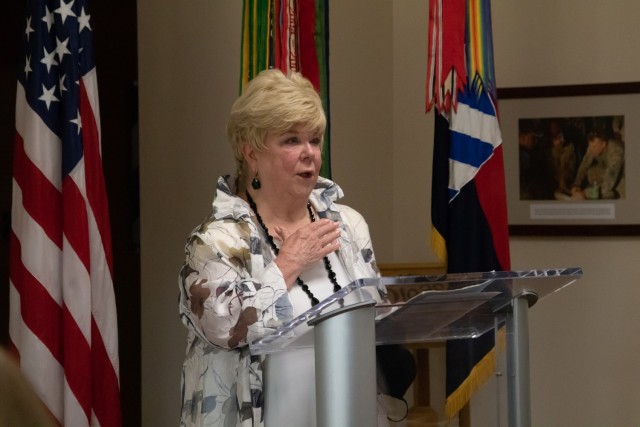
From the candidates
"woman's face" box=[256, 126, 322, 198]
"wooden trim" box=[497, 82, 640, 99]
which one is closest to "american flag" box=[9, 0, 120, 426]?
"woman's face" box=[256, 126, 322, 198]

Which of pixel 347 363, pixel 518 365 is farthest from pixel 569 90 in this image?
pixel 347 363

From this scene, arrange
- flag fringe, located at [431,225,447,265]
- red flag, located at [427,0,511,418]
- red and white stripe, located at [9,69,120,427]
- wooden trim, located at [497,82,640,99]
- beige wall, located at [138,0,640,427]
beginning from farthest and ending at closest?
wooden trim, located at [497,82,640,99]
beige wall, located at [138,0,640,427]
flag fringe, located at [431,225,447,265]
red flag, located at [427,0,511,418]
red and white stripe, located at [9,69,120,427]

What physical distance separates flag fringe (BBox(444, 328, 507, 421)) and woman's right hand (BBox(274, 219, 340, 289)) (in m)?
0.54

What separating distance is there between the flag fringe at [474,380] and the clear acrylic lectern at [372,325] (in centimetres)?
4

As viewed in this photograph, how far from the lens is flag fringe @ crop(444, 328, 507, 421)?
1.65 m

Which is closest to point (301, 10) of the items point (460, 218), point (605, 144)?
point (460, 218)

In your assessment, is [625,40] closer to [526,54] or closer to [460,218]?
[526,54]

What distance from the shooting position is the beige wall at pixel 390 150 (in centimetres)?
412

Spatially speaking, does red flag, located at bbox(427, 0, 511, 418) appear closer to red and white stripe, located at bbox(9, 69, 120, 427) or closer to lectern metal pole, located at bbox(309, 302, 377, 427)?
red and white stripe, located at bbox(9, 69, 120, 427)

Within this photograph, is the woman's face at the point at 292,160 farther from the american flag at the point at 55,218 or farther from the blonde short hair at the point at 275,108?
the american flag at the point at 55,218

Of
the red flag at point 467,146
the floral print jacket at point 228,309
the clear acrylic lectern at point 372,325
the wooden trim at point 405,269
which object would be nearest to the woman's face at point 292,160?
the floral print jacket at point 228,309

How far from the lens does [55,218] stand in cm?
305

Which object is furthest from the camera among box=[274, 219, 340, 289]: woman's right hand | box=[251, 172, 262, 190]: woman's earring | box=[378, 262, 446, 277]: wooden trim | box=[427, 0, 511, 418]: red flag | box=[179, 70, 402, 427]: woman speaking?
box=[378, 262, 446, 277]: wooden trim

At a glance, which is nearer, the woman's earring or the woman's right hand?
the woman's right hand
